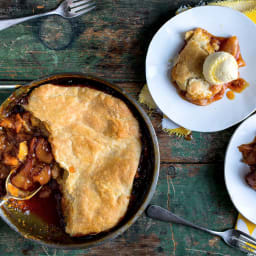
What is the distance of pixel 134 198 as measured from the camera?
6.64 ft

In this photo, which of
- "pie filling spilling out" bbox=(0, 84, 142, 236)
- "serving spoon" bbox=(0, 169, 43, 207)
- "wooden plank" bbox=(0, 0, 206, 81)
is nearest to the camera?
"pie filling spilling out" bbox=(0, 84, 142, 236)

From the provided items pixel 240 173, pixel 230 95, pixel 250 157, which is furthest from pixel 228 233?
pixel 230 95

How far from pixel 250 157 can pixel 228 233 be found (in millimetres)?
651

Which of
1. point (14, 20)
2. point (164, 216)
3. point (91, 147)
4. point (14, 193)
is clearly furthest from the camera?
point (164, 216)

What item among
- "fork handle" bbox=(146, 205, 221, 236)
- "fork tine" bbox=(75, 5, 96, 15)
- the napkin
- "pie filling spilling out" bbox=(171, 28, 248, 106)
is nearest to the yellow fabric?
the napkin

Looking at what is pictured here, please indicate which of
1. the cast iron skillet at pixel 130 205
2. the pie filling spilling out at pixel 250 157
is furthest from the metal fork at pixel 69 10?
the pie filling spilling out at pixel 250 157

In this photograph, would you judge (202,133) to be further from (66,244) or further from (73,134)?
(66,244)

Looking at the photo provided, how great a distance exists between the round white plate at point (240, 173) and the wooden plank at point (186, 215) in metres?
0.12

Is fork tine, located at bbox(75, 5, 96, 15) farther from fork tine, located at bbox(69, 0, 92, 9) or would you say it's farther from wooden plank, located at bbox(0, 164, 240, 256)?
wooden plank, located at bbox(0, 164, 240, 256)

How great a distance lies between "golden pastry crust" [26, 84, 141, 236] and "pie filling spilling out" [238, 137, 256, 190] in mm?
880

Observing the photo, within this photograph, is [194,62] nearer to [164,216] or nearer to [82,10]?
[82,10]

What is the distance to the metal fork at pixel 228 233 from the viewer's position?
2.23 metres

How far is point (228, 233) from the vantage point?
7.52 ft

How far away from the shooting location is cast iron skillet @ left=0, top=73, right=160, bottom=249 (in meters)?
1.94
